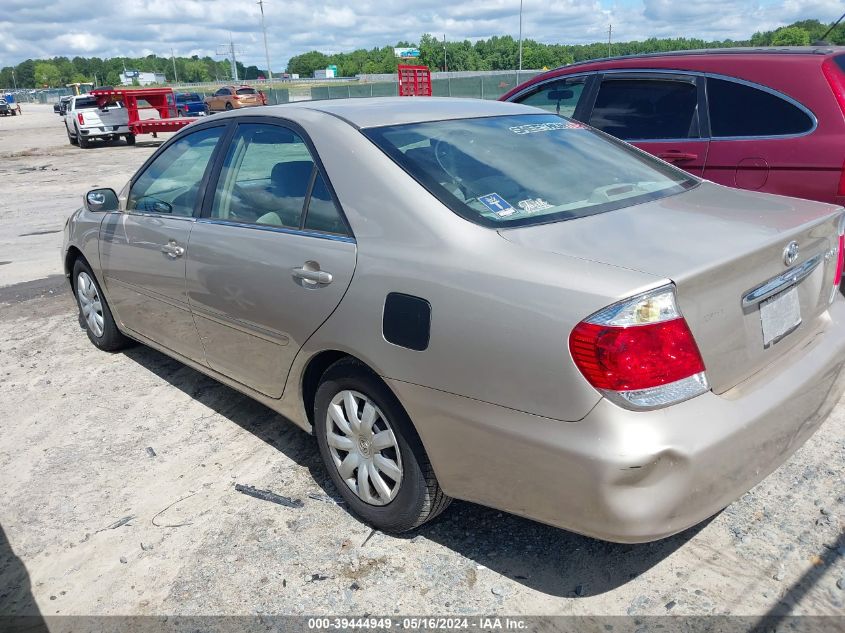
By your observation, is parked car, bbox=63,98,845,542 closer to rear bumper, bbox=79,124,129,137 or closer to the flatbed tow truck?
the flatbed tow truck

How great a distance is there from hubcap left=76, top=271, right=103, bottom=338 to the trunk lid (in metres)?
3.69

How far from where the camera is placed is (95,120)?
2595 centimetres

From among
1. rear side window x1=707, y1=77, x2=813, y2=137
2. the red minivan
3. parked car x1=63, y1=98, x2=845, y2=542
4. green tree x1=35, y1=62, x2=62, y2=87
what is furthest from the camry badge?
green tree x1=35, y1=62, x2=62, y2=87

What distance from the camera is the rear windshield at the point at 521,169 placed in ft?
8.87

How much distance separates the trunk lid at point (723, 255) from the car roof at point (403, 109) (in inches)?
38.6

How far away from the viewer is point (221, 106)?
43.5 meters

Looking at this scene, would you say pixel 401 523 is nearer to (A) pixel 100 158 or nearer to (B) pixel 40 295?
(B) pixel 40 295

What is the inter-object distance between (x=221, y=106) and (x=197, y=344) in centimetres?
4311

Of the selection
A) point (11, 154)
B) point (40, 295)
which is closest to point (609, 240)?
point (40, 295)

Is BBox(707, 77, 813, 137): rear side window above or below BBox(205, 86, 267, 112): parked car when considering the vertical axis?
above

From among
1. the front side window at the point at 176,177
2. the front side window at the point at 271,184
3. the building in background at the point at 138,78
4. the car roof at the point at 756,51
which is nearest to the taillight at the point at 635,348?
the front side window at the point at 271,184

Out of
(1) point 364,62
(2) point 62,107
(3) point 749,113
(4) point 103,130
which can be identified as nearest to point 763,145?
(3) point 749,113

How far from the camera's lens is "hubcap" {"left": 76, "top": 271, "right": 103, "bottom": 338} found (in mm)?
5090

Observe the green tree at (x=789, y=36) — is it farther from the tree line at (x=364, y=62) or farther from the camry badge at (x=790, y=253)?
the camry badge at (x=790, y=253)
